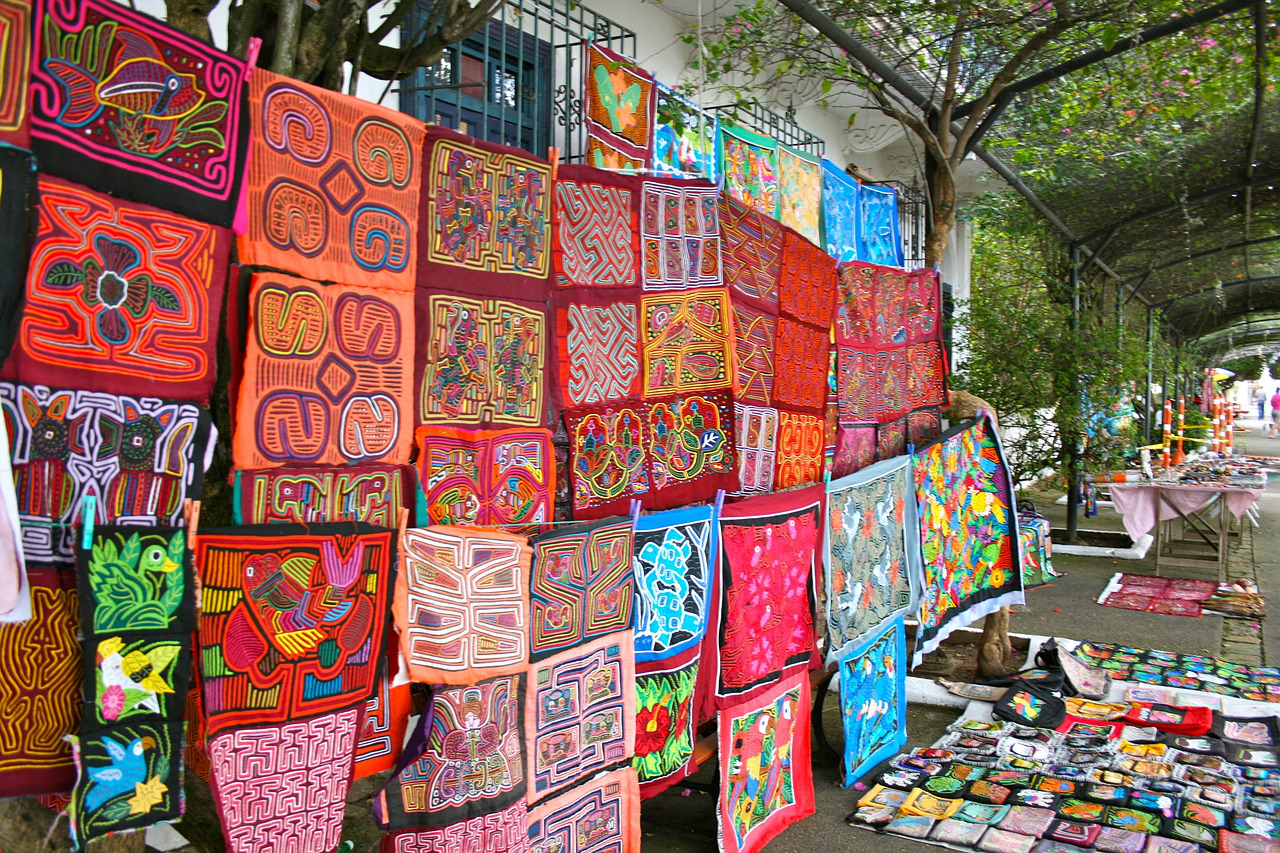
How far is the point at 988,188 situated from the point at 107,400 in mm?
11633

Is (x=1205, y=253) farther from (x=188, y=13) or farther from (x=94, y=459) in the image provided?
(x=94, y=459)

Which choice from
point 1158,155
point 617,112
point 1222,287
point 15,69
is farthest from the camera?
point 1222,287

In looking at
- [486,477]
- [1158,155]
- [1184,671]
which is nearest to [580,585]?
[486,477]

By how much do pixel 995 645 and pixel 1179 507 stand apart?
4489mm

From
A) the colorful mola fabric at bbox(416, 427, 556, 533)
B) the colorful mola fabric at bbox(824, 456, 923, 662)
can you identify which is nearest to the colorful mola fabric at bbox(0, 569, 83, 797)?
the colorful mola fabric at bbox(416, 427, 556, 533)

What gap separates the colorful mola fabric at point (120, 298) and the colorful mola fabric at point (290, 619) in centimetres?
35

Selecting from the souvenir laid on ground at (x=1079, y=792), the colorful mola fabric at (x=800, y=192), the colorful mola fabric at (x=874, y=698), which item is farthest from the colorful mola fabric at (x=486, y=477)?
the souvenir laid on ground at (x=1079, y=792)

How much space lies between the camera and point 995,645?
582 cm

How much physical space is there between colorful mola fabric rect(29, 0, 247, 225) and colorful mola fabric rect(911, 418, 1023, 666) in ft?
12.1

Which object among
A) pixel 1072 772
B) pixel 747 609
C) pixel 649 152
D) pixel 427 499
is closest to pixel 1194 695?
pixel 1072 772

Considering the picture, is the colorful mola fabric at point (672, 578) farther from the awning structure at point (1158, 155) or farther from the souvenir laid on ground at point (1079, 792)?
the awning structure at point (1158, 155)

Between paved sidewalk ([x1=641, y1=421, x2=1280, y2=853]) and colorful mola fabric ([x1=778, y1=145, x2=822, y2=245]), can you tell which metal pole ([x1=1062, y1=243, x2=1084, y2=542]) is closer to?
paved sidewalk ([x1=641, y1=421, x2=1280, y2=853])

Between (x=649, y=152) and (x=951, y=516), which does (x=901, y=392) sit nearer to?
(x=951, y=516)

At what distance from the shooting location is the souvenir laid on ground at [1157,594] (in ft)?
26.4
